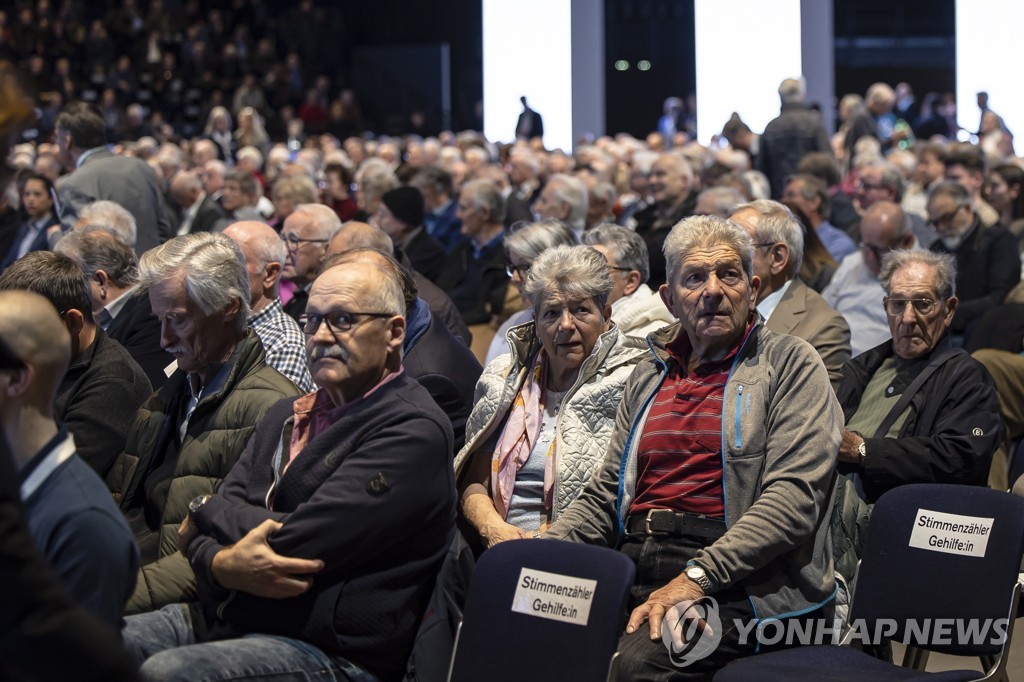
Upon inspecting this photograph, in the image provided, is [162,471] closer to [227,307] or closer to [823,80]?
[227,307]

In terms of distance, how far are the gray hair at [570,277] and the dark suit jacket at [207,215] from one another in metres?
4.71

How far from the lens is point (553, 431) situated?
11.0 ft

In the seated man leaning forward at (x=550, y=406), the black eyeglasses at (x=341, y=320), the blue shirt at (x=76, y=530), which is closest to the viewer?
the blue shirt at (x=76, y=530)

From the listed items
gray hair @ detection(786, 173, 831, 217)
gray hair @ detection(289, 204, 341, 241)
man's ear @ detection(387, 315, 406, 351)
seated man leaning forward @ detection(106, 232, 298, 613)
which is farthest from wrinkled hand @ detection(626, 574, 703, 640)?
gray hair @ detection(786, 173, 831, 217)

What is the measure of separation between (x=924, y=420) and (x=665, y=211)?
356cm

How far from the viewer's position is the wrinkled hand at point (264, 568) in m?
2.53

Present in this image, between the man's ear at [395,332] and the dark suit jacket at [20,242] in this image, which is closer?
the man's ear at [395,332]

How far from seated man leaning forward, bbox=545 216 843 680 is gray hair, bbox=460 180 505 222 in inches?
138

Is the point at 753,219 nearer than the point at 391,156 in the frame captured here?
Yes

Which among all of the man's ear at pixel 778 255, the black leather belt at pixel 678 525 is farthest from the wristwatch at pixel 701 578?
the man's ear at pixel 778 255

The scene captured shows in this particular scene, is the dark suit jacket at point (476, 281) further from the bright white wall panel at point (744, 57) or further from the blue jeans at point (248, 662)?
the bright white wall panel at point (744, 57)

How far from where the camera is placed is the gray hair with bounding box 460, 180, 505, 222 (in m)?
6.65

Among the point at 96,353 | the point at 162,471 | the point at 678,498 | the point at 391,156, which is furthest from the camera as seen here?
the point at 391,156

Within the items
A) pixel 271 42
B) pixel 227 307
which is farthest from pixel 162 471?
pixel 271 42
